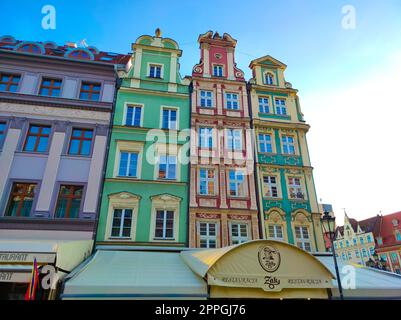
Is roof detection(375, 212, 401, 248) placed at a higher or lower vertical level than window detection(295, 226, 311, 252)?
higher

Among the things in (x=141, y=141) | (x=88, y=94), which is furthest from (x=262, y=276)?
(x=88, y=94)

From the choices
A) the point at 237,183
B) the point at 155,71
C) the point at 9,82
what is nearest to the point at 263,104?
the point at 237,183

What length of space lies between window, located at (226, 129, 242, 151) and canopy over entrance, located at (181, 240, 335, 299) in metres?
7.04

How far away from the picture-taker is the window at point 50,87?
46.7 feet

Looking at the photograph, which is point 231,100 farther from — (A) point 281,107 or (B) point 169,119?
(B) point 169,119

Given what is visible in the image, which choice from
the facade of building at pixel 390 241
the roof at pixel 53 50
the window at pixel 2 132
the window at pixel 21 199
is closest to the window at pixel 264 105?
the roof at pixel 53 50

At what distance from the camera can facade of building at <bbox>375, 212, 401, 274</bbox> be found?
47219 millimetres

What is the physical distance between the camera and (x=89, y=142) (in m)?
13.5

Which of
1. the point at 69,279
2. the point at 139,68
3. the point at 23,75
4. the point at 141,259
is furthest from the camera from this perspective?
the point at 139,68

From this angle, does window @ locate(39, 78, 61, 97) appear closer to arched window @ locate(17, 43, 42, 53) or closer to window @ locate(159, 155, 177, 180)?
arched window @ locate(17, 43, 42, 53)

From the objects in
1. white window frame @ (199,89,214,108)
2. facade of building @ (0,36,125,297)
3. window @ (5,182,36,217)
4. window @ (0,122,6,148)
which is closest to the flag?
facade of building @ (0,36,125,297)

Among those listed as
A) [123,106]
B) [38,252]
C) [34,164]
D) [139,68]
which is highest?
[139,68]
